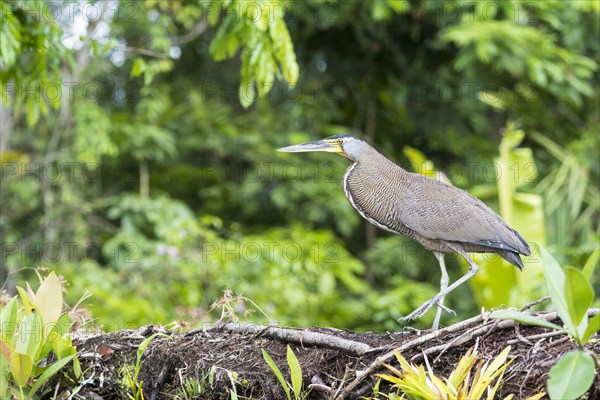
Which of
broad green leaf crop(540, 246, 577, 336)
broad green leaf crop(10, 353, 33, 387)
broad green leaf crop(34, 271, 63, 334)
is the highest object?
broad green leaf crop(540, 246, 577, 336)

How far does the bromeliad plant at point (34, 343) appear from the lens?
294 cm

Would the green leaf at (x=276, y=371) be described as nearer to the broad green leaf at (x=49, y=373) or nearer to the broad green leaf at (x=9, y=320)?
the broad green leaf at (x=49, y=373)

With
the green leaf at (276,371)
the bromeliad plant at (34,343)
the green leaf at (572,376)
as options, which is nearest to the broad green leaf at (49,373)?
the bromeliad plant at (34,343)

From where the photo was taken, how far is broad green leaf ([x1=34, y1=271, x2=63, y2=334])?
3232 mm

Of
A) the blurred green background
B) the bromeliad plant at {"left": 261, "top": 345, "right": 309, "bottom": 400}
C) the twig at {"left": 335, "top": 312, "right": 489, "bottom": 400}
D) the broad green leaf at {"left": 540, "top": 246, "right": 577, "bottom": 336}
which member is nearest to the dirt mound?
the twig at {"left": 335, "top": 312, "right": 489, "bottom": 400}

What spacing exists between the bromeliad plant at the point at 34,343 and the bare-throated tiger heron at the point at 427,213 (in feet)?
5.21

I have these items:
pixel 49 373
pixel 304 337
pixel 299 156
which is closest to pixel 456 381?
pixel 304 337

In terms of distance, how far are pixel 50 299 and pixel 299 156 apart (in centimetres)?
642

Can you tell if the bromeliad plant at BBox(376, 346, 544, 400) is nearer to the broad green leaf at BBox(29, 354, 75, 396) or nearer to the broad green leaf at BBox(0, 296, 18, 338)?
the broad green leaf at BBox(29, 354, 75, 396)

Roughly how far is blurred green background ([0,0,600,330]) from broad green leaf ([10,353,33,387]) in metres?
3.69

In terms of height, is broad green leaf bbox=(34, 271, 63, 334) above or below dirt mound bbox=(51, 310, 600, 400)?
above

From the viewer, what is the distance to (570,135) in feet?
31.3

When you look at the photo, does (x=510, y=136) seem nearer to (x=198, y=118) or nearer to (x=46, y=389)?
(x=198, y=118)

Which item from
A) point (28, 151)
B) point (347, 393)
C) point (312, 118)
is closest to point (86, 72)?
point (28, 151)
